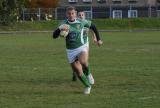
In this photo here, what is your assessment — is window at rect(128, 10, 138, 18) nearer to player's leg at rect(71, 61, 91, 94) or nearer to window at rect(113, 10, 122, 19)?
window at rect(113, 10, 122, 19)

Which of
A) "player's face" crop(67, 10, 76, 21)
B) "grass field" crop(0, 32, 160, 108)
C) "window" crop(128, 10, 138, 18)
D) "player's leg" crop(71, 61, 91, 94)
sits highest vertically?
"player's face" crop(67, 10, 76, 21)

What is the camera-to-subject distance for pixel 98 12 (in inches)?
3930

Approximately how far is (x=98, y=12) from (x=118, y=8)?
3938mm

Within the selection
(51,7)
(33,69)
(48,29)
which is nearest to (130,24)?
(48,29)

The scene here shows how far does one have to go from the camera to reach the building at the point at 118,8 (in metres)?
98.1

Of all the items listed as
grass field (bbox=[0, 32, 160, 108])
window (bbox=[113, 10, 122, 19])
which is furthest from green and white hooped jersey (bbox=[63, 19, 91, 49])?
window (bbox=[113, 10, 122, 19])

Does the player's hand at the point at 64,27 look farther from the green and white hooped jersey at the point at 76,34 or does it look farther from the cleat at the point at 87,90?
the cleat at the point at 87,90

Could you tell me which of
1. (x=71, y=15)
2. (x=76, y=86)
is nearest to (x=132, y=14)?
(x=76, y=86)

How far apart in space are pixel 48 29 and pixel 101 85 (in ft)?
211

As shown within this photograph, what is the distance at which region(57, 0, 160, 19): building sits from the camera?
322 feet

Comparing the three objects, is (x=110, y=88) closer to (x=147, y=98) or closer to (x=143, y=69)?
(x=147, y=98)

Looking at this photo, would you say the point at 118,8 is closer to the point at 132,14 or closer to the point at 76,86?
the point at 132,14

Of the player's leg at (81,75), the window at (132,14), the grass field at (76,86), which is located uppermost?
the player's leg at (81,75)

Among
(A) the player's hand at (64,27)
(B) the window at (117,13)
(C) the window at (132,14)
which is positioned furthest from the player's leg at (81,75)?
(B) the window at (117,13)
